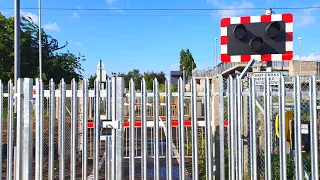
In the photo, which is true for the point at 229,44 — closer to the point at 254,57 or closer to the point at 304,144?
the point at 254,57

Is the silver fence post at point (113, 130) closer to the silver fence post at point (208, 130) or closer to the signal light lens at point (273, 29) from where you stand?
the silver fence post at point (208, 130)

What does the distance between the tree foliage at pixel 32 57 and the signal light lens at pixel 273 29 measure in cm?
2298

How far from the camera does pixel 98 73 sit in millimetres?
7348

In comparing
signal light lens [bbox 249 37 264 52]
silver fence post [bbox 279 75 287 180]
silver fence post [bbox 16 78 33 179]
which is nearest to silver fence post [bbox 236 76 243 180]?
silver fence post [bbox 279 75 287 180]

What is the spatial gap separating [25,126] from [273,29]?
3.62 meters

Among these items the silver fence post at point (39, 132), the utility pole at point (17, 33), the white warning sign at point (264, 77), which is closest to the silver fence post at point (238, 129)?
the white warning sign at point (264, 77)

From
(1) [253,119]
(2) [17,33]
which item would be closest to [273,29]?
(1) [253,119]

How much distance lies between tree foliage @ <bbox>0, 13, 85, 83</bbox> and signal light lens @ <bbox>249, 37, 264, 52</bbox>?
899 inches

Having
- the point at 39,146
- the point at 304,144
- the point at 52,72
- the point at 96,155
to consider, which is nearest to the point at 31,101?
the point at 39,146

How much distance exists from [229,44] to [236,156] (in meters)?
1.58

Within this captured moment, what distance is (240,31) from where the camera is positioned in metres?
4.68

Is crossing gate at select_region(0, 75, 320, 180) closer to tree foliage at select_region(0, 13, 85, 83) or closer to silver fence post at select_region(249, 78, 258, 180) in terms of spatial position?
silver fence post at select_region(249, 78, 258, 180)

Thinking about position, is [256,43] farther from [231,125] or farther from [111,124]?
[111,124]

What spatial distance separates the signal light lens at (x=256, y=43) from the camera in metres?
4.56
